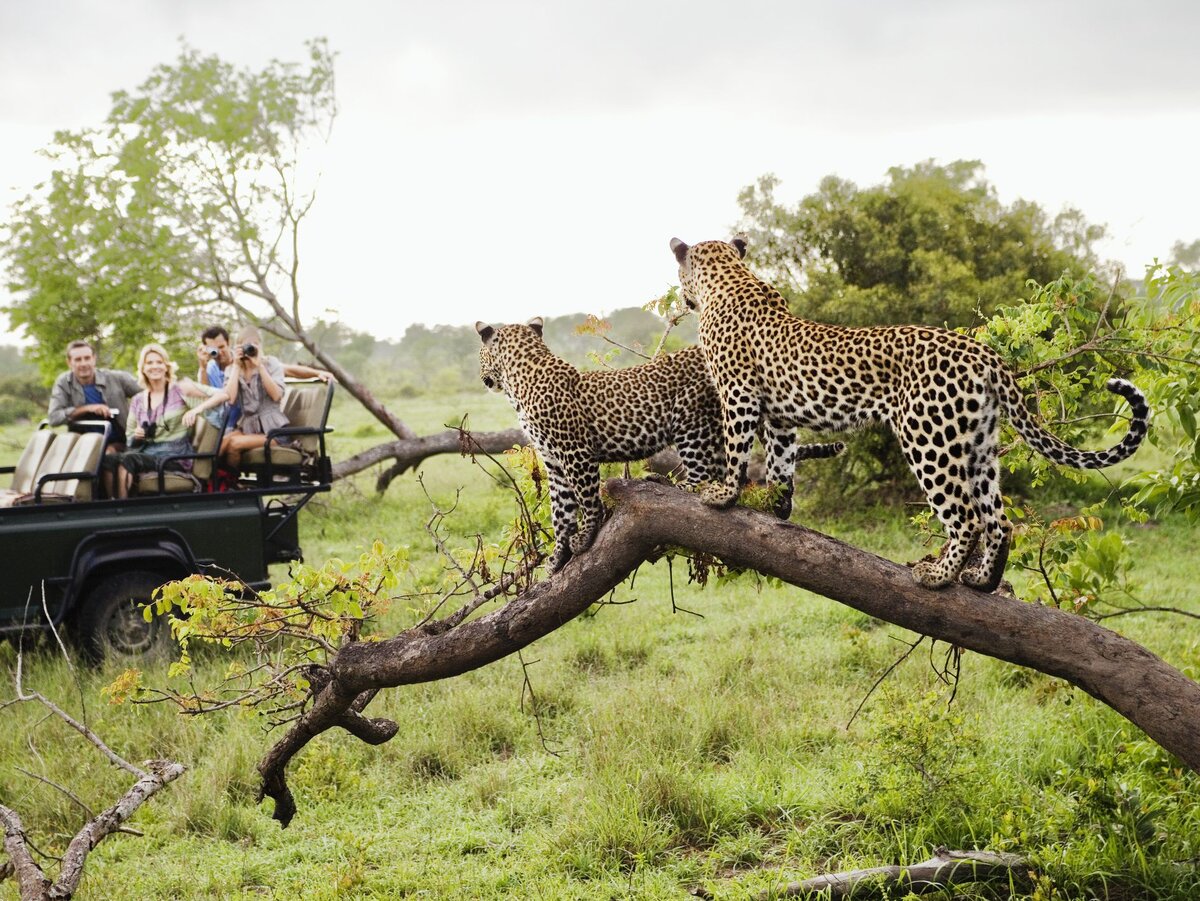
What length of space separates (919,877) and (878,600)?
2.03 metres

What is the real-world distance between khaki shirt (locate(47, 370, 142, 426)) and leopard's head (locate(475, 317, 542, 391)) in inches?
226

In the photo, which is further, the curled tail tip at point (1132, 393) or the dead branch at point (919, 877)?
the dead branch at point (919, 877)

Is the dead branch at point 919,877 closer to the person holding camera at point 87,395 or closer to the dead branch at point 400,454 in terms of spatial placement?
the person holding camera at point 87,395

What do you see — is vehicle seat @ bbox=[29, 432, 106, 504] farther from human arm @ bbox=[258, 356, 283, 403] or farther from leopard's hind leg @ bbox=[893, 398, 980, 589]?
leopard's hind leg @ bbox=[893, 398, 980, 589]

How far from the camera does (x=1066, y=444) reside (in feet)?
10.1

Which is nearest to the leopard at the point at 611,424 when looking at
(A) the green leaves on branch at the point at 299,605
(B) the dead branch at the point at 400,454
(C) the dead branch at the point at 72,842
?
(A) the green leaves on branch at the point at 299,605

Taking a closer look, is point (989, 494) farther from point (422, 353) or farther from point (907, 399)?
point (422, 353)

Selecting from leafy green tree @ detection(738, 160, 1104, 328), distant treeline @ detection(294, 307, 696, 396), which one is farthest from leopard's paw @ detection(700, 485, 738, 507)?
distant treeline @ detection(294, 307, 696, 396)

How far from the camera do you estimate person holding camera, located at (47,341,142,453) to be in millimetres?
8719

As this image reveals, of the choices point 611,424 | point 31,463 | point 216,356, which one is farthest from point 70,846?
point 216,356

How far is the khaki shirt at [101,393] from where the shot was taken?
28.9 ft

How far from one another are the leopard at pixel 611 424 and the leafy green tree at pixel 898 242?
8.57 meters

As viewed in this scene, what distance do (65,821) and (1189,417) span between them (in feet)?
19.4

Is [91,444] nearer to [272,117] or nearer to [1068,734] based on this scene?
[1068,734]
